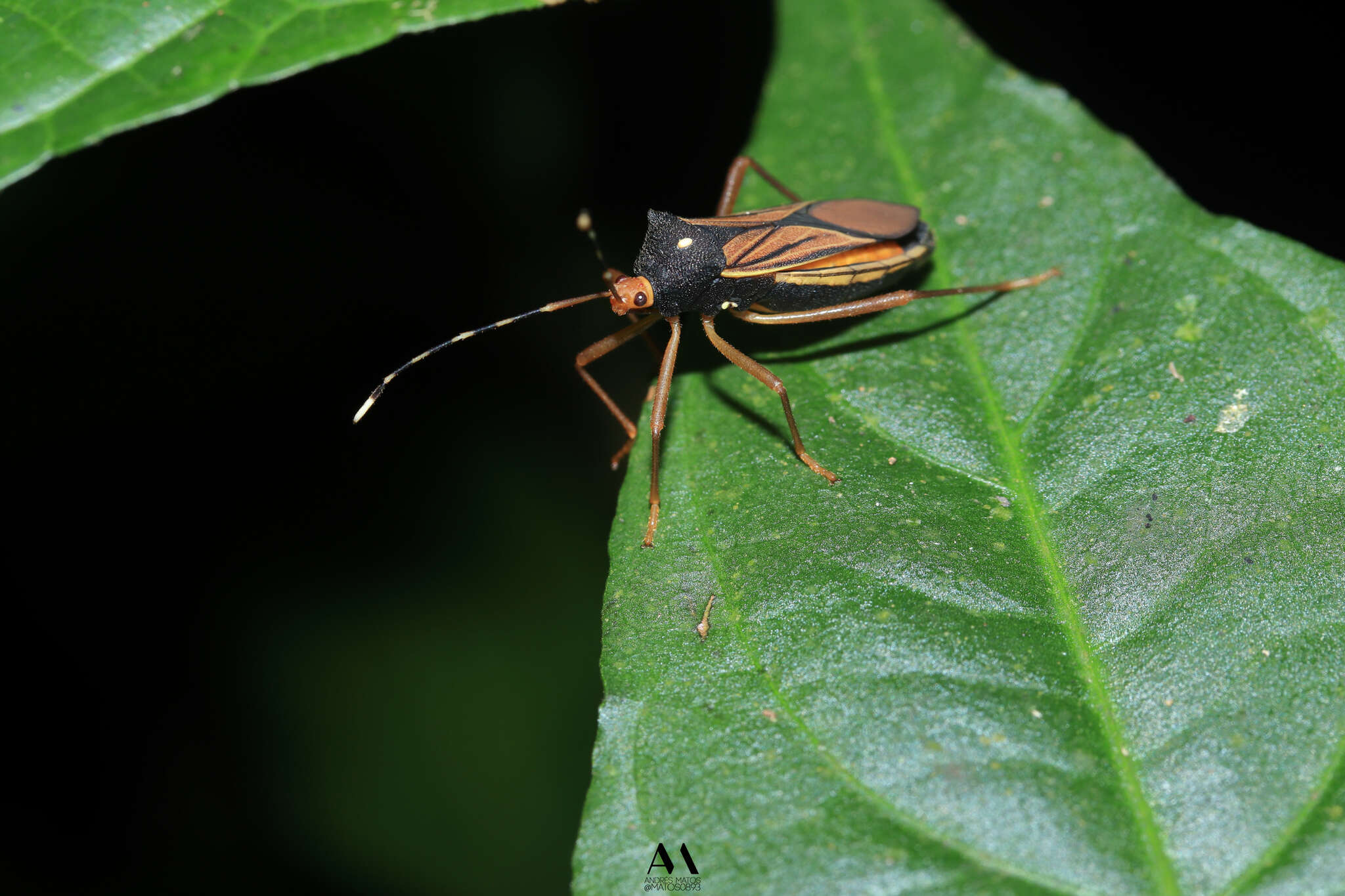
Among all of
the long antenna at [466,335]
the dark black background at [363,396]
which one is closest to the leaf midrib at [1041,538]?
the dark black background at [363,396]

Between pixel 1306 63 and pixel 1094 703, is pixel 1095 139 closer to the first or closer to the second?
pixel 1306 63

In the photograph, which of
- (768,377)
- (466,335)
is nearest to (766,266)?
(768,377)

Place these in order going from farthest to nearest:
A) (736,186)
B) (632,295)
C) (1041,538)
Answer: (736,186)
(632,295)
(1041,538)

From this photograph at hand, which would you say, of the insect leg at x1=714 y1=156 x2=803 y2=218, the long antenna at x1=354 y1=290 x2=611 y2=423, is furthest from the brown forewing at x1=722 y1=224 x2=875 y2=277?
the long antenna at x1=354 y1=290 x2=611 y2=423

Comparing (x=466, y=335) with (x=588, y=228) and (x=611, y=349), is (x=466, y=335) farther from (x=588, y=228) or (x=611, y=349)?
(x=588, y=228)

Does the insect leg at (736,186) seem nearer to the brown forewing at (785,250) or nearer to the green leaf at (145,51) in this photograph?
the brown forewing at (785,250)

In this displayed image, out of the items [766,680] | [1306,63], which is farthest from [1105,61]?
[766,680]

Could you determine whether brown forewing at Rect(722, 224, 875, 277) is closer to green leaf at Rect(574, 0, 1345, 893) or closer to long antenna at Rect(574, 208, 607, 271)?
green leaf at Rect(574, 0, 1345, 893)
